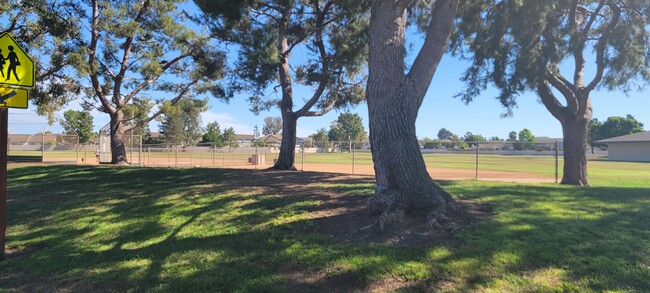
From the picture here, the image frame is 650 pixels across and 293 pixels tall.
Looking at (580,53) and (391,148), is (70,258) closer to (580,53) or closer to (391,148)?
(391,148)

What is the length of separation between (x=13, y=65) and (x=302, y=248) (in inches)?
200

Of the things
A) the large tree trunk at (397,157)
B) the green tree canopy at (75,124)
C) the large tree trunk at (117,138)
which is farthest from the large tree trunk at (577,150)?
the green tree canopy at (75,124)

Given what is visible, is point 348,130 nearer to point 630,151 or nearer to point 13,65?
point 630,151

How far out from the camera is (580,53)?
41.3ft

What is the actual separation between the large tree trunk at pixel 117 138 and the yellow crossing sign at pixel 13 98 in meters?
16.4

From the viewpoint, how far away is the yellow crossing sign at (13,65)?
612cm

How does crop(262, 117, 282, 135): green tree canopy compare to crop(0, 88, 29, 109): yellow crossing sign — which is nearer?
crop(0, 88, 29, 109): yellow crossing sign

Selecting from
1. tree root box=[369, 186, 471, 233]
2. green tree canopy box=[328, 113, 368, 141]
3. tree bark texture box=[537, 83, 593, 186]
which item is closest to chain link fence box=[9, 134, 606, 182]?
tree bark texture box=[537, 83, 593, 186]

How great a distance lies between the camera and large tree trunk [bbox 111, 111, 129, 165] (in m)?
21.7

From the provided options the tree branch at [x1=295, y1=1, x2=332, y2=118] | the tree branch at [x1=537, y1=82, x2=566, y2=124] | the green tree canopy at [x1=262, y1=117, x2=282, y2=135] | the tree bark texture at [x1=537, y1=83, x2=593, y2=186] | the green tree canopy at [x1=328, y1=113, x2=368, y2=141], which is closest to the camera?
the tree bark texture at [x1=537, y1=83, x2=593, y2=186]

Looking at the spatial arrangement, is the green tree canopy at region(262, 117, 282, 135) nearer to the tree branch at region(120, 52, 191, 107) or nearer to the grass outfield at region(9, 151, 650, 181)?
the grass outfield at region(9, 151, 650, 181)

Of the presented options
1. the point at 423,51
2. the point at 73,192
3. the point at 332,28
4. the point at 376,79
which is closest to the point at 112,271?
the point at 376,79

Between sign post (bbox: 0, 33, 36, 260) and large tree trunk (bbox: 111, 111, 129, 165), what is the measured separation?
16.4 m

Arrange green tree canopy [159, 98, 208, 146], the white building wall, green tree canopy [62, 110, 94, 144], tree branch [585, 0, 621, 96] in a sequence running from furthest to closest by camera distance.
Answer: green tree canopy [159, 98, 208, 146] < green tree canopy [62, 110, 94, 144] < the white building wall < tree branch [585, 0, 621, 96]
